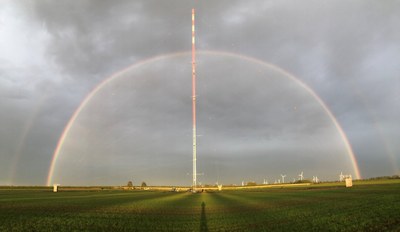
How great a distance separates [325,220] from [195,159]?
373 feet

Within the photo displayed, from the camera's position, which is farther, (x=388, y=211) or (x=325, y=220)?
(x=388, y=211)

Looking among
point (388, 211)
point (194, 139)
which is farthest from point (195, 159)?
point (388, 211)

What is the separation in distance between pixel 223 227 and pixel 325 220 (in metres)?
7.41

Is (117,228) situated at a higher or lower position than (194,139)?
lower

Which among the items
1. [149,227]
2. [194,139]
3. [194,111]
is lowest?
[149,227]

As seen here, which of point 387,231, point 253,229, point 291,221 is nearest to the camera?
point 387,231

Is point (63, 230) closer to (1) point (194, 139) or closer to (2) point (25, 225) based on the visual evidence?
(2) point (25, 225)

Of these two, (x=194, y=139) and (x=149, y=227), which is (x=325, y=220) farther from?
(x=194, y=139)

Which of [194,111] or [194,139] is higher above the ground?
[194,111]

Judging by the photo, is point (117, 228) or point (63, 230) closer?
point (63, 230)

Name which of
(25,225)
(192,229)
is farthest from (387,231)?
(25,225)

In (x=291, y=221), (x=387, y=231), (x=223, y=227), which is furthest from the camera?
(x=291, y=221)

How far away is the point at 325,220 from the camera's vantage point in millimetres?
25641

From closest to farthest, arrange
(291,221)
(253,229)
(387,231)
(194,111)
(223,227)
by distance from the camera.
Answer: (387,231) < (253,229) < (223,227) < (291,221) < (194,111)
